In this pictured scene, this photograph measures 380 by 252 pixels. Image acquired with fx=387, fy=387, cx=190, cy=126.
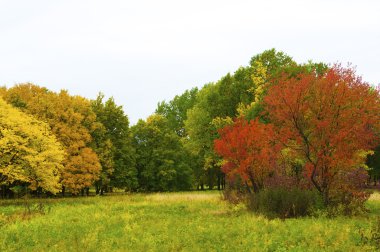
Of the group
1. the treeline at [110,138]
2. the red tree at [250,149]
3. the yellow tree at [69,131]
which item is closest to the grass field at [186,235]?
the red tree at [250,149]

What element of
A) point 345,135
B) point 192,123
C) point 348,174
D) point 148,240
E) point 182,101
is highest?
point 182,101

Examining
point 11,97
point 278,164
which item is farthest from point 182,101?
point 278,164

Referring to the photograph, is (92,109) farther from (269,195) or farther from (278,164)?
(269,195)

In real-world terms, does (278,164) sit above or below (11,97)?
below

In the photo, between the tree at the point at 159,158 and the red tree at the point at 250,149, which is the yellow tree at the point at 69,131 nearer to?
the tree at the point at 159,158

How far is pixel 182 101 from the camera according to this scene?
71.9 m

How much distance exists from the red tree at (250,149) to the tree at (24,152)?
15.8 meters

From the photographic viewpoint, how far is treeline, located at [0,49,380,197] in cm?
3222

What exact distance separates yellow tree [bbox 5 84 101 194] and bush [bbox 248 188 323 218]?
83.6ft

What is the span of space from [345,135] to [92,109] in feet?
125

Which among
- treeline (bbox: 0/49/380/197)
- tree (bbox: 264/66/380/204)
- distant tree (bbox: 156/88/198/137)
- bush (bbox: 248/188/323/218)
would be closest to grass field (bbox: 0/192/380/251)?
bush (bbox: 248/188/323/218)

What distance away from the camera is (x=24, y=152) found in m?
32.0

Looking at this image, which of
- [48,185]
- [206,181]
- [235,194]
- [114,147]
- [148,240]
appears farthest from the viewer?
[206,181]

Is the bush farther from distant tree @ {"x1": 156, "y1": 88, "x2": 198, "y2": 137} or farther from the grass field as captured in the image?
distant tree @ {"x1": 156, "y1": 88, "x2": 198, "y2": 137}
